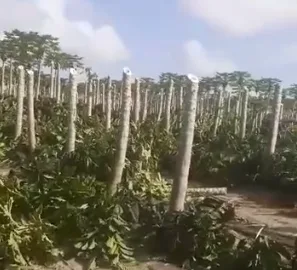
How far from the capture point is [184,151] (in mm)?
6742

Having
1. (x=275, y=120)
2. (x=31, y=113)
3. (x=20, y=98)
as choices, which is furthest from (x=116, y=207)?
(x=275, y=120)

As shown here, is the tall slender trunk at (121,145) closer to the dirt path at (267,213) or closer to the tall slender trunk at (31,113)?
the dirt path at (267,213)

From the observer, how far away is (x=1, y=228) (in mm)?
5363

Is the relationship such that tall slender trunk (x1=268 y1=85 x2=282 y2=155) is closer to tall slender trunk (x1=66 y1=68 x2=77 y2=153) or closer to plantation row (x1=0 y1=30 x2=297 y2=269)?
plantation row (x1=0 y1=30 x2=297 y2=269)

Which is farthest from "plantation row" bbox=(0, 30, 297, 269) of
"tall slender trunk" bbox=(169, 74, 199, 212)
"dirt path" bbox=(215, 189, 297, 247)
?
"dirt path" bbox=(215, 189, 297, 247)

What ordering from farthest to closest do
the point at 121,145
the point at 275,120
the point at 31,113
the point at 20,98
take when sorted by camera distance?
the point at 275,120
the point at 20,98
the point at 31,113
the point at 121,145

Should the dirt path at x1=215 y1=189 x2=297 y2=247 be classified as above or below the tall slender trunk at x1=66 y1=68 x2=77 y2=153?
below

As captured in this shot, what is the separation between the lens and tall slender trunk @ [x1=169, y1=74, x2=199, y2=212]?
6.75 metres

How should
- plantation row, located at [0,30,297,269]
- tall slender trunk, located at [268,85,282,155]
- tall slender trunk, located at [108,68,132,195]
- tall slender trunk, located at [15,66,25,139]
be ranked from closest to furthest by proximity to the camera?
1. plantation row, located at [0,30,297,269]
2. tall slender trunk, located at [108,68,132,195]
3. tall slender trunk, located at [15,66,25,139]
4. tall slender trunk, located at [268,85,282,155]

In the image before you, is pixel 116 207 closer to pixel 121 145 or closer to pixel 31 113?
pixel 121 145

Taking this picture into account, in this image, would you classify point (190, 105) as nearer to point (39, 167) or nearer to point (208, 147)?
point (39, 167)

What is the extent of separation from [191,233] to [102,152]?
3.91 metres

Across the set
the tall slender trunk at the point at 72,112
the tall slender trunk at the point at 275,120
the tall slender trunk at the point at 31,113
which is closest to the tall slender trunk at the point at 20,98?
the tall slender trunk at the point at 31,113

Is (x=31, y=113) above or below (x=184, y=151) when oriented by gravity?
above
